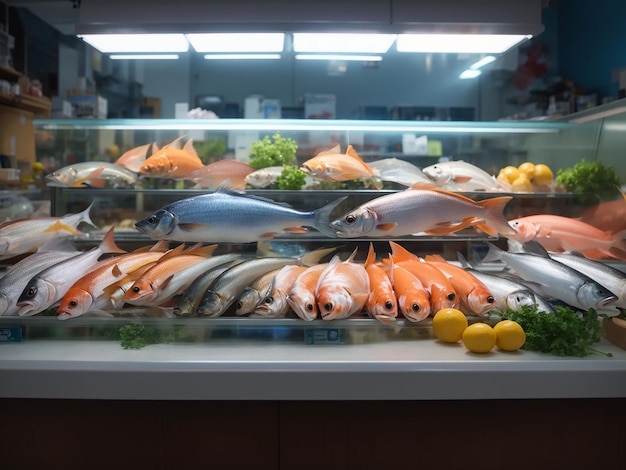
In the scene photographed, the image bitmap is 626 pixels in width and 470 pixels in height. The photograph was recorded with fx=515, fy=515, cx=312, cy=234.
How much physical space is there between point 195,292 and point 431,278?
87 centimetres

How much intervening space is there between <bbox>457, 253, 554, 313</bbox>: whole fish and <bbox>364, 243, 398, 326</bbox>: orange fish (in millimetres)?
418

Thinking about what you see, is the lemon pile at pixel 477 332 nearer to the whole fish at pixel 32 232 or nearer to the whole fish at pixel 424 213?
the whole fish at pixel 424 213

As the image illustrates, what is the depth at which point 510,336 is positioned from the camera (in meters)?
1.73

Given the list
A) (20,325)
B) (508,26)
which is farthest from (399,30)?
(20,325)

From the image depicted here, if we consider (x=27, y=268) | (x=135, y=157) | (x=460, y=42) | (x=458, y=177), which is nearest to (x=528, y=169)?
(x=458, y=177)

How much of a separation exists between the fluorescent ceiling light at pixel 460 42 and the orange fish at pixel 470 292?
44.0 inches

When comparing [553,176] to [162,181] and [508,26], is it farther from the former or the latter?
[162,181]

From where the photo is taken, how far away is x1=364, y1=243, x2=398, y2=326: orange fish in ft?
5.82

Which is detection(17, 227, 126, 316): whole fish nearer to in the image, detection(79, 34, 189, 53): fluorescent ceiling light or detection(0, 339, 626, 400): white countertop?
detection(0, 339, 626, 400): white countertop

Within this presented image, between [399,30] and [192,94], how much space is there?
15.8ft

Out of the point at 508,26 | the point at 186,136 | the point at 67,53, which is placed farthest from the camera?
the point at 67,53

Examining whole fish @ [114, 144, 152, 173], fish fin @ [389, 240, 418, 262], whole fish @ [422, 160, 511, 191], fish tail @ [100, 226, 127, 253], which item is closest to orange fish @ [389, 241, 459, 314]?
fish fin @ [389, 240, 418, 262]

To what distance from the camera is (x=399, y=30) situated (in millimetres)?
2297

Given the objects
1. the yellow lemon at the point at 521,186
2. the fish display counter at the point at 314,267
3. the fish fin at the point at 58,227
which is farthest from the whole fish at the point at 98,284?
the yellow lemon at the point at 521,186
